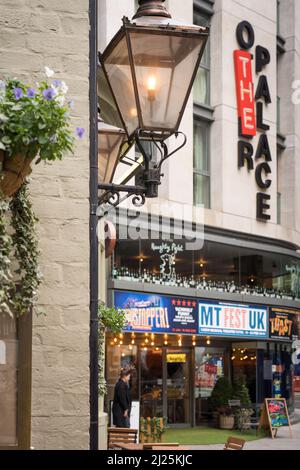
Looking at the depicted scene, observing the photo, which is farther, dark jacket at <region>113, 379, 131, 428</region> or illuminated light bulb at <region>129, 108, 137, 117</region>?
dark jacket at <region>113, 379, 131, 428</region>

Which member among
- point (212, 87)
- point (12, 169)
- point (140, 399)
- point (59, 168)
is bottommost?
point (140, 399)

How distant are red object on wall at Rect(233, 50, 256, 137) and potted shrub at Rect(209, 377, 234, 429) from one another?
7776mm

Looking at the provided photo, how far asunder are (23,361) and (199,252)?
763 inches

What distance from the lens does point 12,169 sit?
3488 mm

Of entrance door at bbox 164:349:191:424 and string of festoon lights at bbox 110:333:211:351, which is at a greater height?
string of festoon lights at bbox 110:333:211:351

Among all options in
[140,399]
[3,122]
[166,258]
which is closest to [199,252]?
[166,258]

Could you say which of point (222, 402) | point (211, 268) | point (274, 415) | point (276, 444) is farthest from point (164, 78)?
point (211, 268)

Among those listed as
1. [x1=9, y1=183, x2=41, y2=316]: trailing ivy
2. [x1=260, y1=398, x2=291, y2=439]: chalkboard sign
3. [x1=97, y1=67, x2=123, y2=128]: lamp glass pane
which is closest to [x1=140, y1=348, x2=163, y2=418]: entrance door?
[x1=260, y1=398, x2=291, y2=439]: chalkboard sign

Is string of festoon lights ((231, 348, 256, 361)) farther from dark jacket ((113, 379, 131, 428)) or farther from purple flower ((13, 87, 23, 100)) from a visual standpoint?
purple flower ((13, 87, 23, 100))

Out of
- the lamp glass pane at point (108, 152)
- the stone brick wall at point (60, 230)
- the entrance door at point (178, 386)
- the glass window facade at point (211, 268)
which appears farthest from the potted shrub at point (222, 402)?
the stone brick wall at point (60, 230)

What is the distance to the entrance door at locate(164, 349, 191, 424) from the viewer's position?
23047mm

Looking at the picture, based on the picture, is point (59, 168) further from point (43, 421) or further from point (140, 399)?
point (140, 399)

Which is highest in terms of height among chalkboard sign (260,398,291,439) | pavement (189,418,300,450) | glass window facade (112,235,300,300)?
glass window facade (112,235,300,300)

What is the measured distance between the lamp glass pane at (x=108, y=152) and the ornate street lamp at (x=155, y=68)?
227 centimetres
